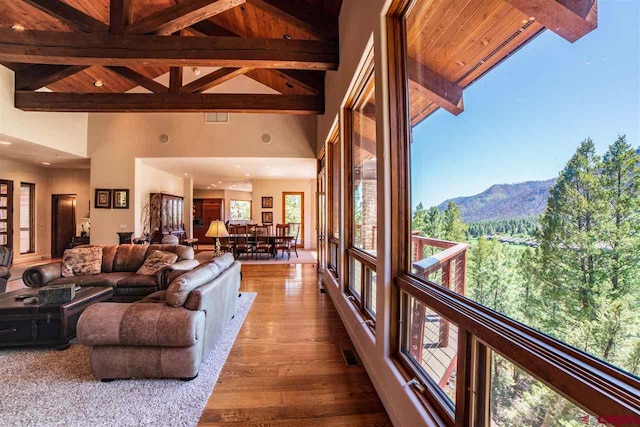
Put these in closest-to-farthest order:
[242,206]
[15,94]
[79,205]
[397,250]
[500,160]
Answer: [500,160], [397,250], [15,94], [79,205], [242,206]

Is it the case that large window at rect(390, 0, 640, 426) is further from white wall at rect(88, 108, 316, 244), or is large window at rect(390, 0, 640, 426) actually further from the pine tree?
white wall at rect(88, 108, 316, 244)

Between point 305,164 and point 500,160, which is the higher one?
point 305,164

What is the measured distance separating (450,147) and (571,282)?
79 centimetres

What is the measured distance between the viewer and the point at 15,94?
199 inches

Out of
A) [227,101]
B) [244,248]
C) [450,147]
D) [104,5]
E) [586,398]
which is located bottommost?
[244,248]

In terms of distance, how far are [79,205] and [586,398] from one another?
36.7 feet

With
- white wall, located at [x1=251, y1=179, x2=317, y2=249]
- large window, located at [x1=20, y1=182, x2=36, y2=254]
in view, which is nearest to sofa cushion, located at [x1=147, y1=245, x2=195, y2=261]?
white wall, located at [x1=251, y1=179, x2=317, y2=249]

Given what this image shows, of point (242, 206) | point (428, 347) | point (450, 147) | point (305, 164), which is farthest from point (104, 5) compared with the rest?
point (242, 206)

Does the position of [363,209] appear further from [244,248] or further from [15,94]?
[15,94]

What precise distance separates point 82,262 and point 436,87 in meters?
4.97

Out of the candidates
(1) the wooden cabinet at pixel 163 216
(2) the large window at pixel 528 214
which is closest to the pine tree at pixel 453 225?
(2) the large window at pixel 528 214

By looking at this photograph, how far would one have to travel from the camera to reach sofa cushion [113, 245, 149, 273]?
13.5ft

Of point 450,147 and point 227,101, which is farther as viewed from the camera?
point 227,101

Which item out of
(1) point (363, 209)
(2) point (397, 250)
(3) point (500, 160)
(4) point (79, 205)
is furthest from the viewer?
(4) point (79, 205)
